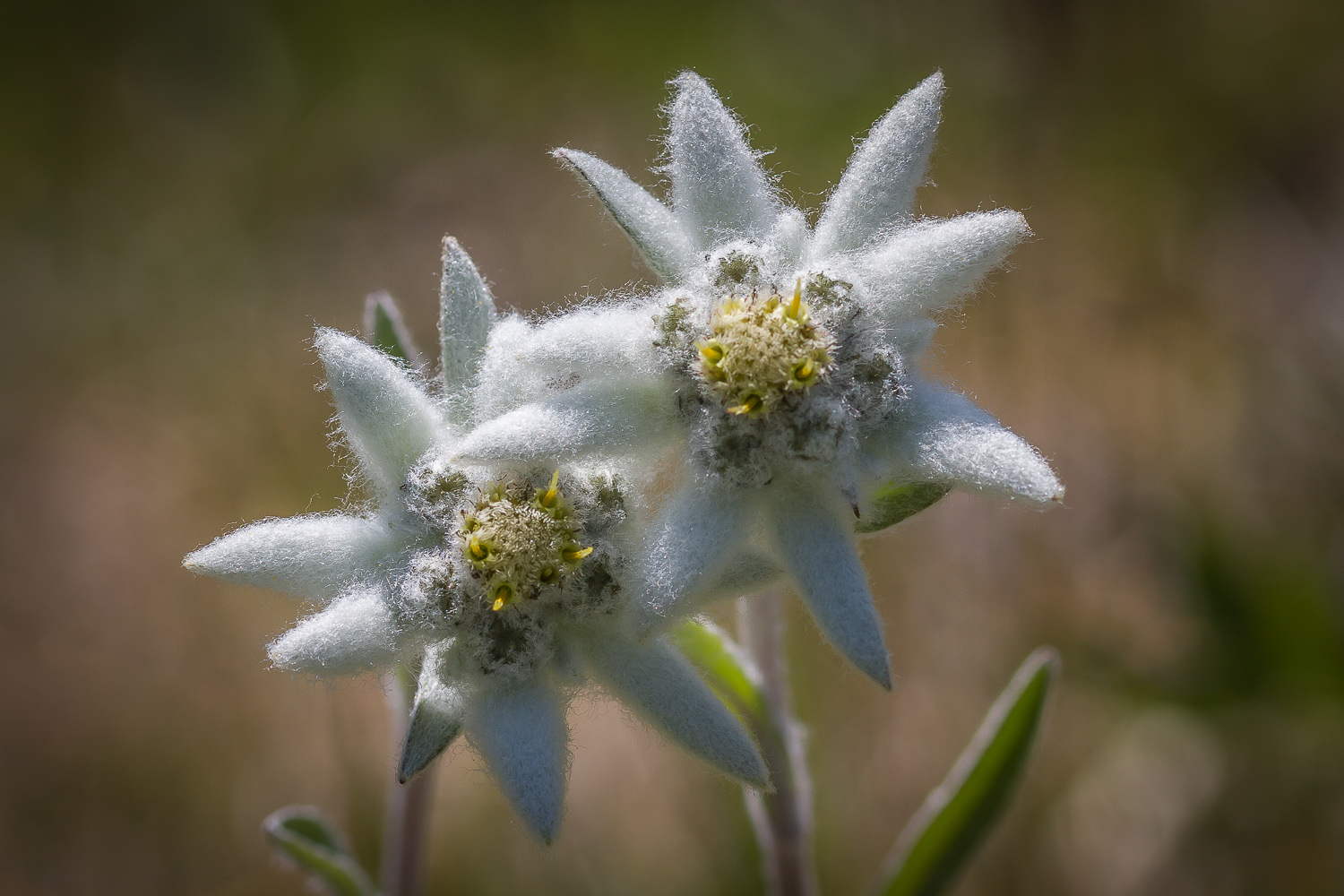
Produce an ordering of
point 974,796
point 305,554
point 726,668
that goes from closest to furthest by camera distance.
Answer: point 305,554 → point 726,668 → point 974,796

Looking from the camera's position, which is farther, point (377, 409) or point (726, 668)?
point (726, 668)

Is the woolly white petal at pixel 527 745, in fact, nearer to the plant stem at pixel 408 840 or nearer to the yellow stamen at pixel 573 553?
the yellow stamen at pixel 573 553

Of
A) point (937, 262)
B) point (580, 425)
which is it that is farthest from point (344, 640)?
point (937, 262)

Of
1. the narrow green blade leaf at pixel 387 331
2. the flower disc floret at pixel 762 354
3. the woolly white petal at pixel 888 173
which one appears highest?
the narrow green blade leaf at pixel 387 331

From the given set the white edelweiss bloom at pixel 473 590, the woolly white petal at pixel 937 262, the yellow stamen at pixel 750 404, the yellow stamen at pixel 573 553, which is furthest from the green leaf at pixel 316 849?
the woolly white petal at pixel 937 262

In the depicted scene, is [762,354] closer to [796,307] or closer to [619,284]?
[796,307]

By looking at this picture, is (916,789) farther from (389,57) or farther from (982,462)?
(389,57)

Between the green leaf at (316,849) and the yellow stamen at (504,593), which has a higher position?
the yellow stamen at (504,593)
